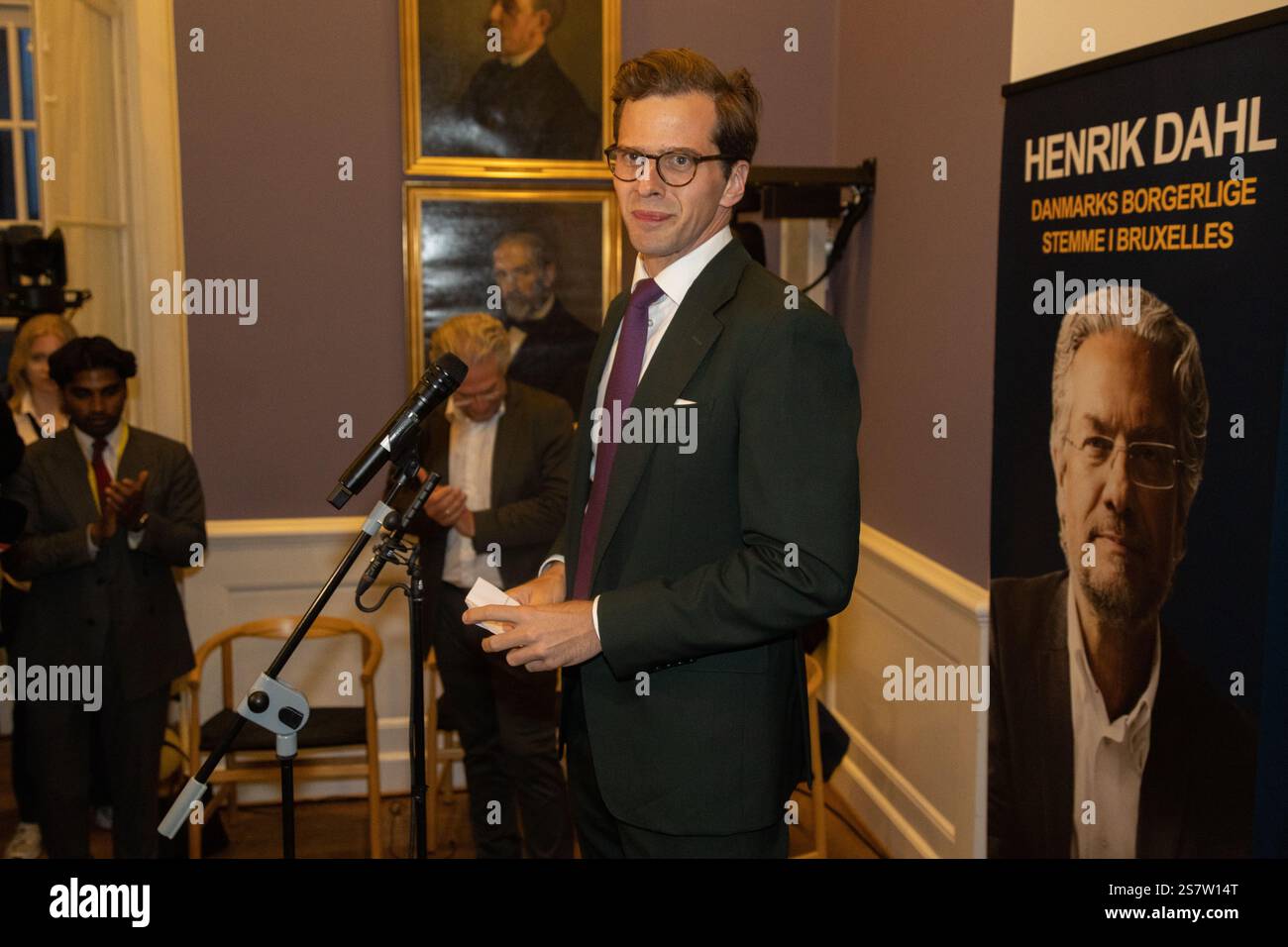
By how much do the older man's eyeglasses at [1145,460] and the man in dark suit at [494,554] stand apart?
1714 mm

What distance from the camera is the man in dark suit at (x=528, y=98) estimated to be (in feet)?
14.9

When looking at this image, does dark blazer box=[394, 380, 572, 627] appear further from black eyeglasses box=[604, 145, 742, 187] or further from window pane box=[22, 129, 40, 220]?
window pane box=[22, 129, 40, 220]

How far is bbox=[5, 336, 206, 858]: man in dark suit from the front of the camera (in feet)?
11.4

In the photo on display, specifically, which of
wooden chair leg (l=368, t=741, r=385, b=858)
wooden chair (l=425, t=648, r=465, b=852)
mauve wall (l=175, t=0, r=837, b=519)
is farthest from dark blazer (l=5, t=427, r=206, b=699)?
mauve wall (l=175, t=0, r=837, b=519)

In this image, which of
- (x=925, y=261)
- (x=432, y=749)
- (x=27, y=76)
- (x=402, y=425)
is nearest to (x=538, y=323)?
(x=925, y=261)

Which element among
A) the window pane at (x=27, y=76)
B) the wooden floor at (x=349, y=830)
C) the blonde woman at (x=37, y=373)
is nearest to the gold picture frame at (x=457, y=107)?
the blonde woman at (x=37, y=373)

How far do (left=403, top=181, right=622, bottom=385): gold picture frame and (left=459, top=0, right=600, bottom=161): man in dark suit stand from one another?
0.54 feet

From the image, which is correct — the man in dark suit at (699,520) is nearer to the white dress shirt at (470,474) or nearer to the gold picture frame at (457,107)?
the white dress shirt at (470,474)

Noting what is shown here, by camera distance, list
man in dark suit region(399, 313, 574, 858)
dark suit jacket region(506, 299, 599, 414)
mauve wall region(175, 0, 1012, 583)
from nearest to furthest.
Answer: man in dark suit region(399, 313, 574, 858) → mauve wall region(175, 0, 1012, 583) → dark suit jacket region(506, 299, 599, 414)

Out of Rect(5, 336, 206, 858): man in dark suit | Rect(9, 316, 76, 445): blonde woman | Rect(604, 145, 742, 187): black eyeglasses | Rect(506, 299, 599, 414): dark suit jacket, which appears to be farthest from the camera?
Rect(506, 299, 599, 414): dark suit jacket

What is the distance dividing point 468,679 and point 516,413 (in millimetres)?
840

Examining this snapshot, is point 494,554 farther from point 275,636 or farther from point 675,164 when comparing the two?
point 675,164

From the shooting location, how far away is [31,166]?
4.89 metres
